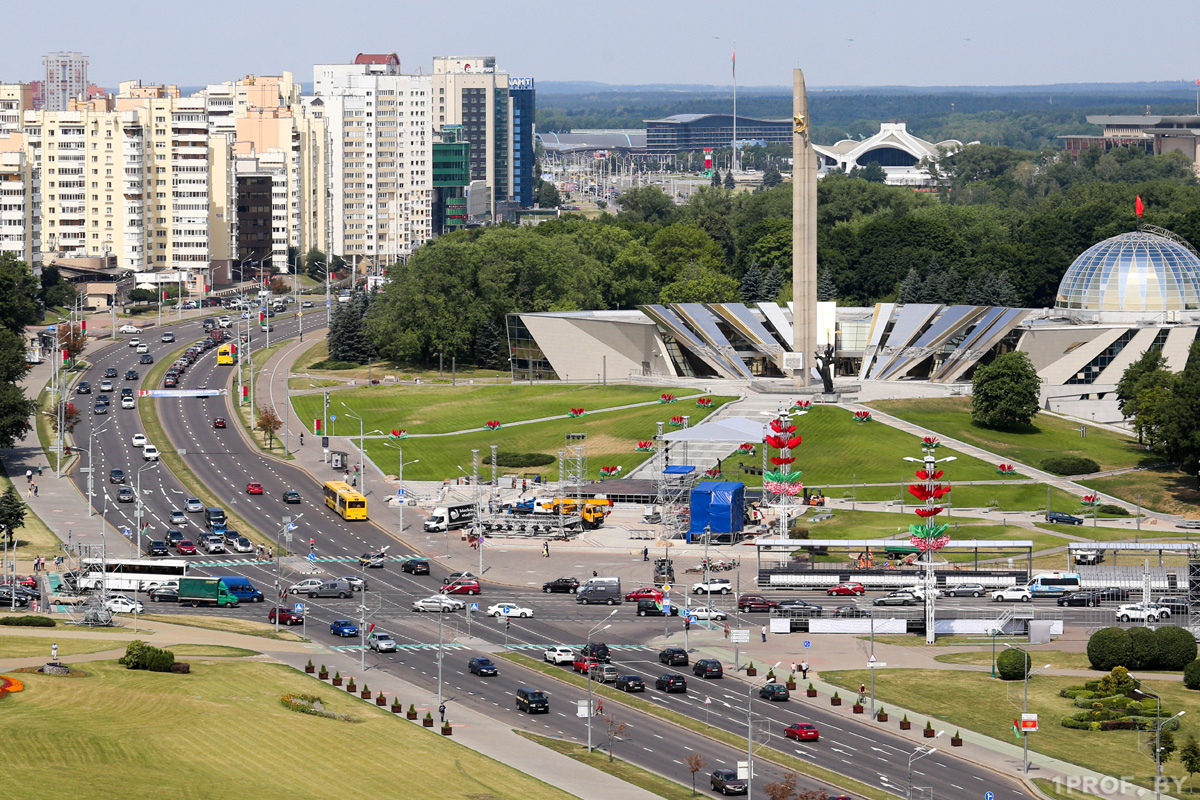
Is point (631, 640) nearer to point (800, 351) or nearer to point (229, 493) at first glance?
point (229, 493)

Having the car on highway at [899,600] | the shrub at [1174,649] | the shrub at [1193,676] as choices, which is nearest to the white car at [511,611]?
the car on highway at [899,600]

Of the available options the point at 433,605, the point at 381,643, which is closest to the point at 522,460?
the point at 433,605

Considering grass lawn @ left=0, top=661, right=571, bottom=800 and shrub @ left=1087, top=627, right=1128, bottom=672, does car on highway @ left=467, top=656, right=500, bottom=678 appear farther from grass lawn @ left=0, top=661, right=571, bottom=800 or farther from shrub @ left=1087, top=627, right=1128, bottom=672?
shrub @ left=1087, top=627, right=1128, bottom=672

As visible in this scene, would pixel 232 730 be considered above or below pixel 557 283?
below

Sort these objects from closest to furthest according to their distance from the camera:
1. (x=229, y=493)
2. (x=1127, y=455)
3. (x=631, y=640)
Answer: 1. (x=631, y=640)
2. (x=229, y=493)
3. (x=1127, y=455)

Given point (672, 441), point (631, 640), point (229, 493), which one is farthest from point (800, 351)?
point (631, 640)

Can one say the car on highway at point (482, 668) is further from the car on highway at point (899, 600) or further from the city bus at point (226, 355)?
the city bus at point (226, 355)

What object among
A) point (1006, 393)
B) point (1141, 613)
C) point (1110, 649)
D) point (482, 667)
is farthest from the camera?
point (1006, 393)

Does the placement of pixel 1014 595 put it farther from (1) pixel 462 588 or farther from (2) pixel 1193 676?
(1) pixel 462 588
